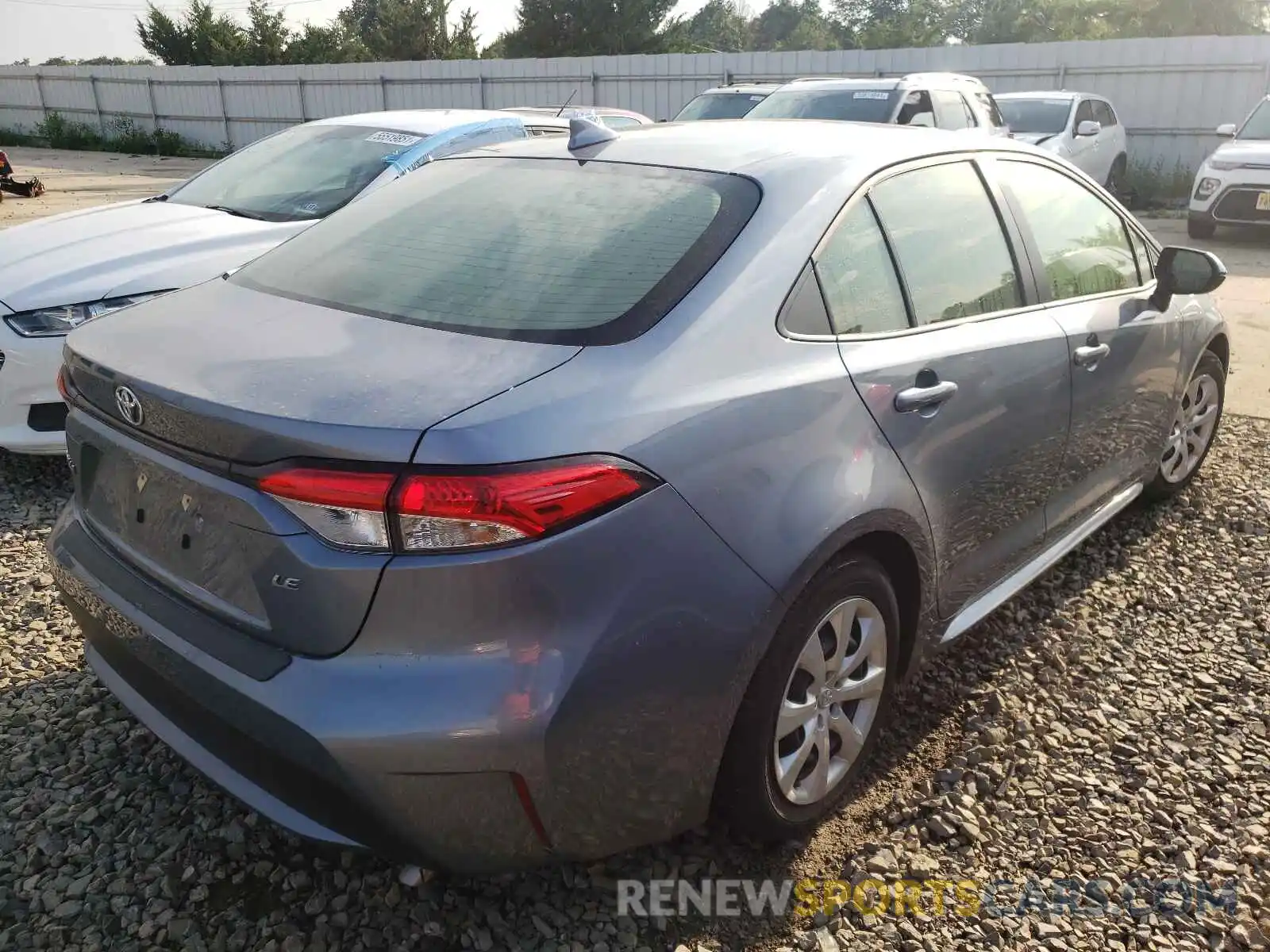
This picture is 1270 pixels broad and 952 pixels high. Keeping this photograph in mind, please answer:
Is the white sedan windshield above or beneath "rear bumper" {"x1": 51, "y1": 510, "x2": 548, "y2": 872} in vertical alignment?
above

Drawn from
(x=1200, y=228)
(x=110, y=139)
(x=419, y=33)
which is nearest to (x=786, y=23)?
(x=419, y=33)

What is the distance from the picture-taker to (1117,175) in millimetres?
14789

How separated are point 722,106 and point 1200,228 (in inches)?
226

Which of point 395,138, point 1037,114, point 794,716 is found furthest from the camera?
point 1037,114

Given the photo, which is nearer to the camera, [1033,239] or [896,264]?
[896,264]

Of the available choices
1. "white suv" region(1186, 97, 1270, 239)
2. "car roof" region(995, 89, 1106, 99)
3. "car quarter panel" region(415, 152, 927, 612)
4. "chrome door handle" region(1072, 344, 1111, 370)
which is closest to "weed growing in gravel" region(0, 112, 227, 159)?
"car roof" region(995, 89, 1106, 99)

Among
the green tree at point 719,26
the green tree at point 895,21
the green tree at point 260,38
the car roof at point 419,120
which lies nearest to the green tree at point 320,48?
the green tree at point 260,38

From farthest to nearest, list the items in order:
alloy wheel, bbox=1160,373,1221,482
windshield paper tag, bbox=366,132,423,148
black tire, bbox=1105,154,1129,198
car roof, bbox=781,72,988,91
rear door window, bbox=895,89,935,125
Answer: black tire, bbox=1105,154,1129,198, car roof, bbox=781,72,988,91, rear door window, bbox=895,89,935,125, windshield paper tag, bbox=366,132,423,148, alloy wheel, bbox=1160,373,1221,482

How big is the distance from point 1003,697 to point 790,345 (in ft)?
4.97

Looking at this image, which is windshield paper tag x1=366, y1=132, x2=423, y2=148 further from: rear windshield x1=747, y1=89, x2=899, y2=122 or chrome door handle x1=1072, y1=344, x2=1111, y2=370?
rear windshield x1=747, y1=89, x2=899, y2=122

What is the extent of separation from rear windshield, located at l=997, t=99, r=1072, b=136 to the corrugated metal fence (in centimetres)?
460

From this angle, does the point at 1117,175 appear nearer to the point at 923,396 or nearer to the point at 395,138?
the point at 395,138

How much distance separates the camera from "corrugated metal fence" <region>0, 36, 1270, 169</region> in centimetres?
1623

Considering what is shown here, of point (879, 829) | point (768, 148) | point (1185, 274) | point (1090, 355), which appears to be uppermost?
point (768, 148)
